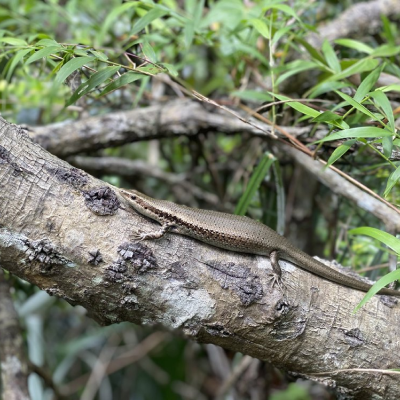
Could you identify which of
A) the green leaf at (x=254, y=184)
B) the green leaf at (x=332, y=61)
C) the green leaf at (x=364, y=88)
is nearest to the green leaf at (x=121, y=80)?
the green leaf at (x=364, y=88)

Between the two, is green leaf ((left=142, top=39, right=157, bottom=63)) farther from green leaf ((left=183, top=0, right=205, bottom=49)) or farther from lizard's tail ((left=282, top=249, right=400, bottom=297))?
lizard's tail ((left=282, top=249, right=400, bottom=297))

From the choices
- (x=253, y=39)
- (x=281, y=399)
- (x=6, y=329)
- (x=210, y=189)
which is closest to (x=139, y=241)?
(x=6, y=329)

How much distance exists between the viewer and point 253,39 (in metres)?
2.91

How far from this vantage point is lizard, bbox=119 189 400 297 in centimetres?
185

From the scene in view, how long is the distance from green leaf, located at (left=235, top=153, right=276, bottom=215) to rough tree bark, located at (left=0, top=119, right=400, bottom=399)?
0.62m

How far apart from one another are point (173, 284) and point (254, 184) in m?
1.02

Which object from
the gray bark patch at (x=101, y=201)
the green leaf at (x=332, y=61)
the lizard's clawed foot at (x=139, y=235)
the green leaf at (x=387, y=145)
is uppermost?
the green leaf at (x=332, y=61)

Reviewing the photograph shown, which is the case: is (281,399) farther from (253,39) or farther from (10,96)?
(10,96)

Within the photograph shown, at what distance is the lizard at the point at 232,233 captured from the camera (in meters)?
1.85

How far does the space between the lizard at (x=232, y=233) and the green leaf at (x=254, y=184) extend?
0.21 metres

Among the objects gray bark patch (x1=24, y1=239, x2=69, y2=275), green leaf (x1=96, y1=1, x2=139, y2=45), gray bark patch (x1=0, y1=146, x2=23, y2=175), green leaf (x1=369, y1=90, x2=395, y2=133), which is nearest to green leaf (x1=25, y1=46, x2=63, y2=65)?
gray bark patch (x1=0, y1=146, x2=23, y2=175)

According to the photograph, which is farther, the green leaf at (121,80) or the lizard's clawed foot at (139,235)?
the green leaf at (121,80)

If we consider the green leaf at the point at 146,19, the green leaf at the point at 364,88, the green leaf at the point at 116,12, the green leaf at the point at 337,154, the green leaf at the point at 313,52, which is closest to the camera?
the green leaf at the point at 337,154

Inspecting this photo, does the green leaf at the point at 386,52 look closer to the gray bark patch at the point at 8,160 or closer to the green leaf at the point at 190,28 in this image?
the green leaf at the point at 190,28
